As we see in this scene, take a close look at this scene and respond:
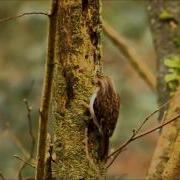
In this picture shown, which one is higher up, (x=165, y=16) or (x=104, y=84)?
(x=165, y=16)

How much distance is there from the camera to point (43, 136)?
1.82 metres

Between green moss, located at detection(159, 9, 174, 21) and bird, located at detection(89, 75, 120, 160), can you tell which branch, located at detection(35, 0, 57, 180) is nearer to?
bird, located at detection(89, 75, 120, 160)

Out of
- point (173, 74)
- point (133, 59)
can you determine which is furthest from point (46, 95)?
point (133, 59)

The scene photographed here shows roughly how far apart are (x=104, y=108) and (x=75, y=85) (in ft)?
0.35

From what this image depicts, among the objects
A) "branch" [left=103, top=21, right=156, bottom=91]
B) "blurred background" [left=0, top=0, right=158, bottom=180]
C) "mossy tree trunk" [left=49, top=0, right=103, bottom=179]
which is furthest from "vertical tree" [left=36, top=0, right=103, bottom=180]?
"blurred background" [left=0, top=0, right=158, bottom=180]

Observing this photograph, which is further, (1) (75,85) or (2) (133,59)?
(2) (133,59)

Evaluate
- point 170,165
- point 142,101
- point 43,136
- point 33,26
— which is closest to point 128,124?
point 142,101

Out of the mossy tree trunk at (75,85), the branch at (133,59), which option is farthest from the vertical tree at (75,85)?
the branch at (133,59)

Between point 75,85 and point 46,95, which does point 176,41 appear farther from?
point 46,95

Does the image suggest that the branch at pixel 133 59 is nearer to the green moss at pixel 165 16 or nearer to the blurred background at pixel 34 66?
the green moss at pixel 165 16

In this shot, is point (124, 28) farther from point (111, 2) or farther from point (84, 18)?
point (84, 18)

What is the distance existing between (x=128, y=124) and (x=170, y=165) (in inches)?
137

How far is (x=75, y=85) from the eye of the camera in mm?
1976

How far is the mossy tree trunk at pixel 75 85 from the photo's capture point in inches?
77.0
